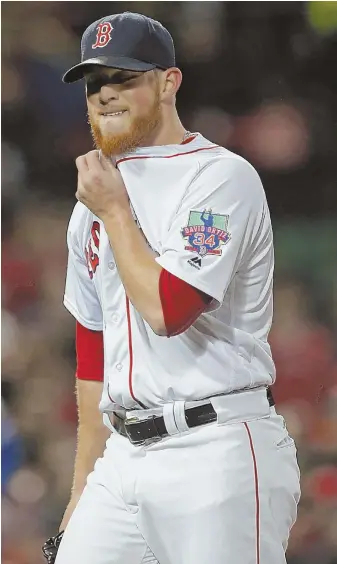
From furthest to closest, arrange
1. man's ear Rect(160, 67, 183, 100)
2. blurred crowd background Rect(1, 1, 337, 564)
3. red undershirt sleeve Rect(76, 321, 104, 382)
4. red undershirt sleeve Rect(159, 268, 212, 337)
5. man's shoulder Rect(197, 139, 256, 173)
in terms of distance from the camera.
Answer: blurred crowd background Rect(1, 1, 337, 564)
red undershirt sleeve Rect(76, 321, 104, 382)
man's ear Rect(160, 67, 183, 100)
man's shoulder Rect(197, 139, 256, 173)
red undershirt sleeve Rect(159, 268, 212, 337)

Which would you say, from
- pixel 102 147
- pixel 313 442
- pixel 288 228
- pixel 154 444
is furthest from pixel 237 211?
pixel 313 442

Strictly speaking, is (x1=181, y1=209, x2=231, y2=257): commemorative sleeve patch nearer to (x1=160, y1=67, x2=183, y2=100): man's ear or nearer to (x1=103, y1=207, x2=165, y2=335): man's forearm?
(x1=103, y1=207, x2=165, y2=335): man's forearm

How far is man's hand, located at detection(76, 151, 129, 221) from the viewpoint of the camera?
136 centimetres

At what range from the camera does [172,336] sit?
1.36m

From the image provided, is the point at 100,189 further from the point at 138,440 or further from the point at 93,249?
the point at 138,440

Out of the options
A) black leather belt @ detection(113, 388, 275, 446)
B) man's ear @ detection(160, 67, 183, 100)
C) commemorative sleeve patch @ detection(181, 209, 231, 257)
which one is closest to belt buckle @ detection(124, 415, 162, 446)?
black leather belt @ detection(113, 388, 275, 446)

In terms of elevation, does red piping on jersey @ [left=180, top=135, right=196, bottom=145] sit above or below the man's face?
below

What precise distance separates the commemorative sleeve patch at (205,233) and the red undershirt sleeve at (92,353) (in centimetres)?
43

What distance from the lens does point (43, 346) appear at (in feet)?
7.89

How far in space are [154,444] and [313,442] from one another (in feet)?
3.36

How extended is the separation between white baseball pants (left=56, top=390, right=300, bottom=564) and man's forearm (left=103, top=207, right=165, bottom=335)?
20 cm

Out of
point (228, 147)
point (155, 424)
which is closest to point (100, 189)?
point (155, 424)

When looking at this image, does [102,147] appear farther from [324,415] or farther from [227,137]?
[324,415]

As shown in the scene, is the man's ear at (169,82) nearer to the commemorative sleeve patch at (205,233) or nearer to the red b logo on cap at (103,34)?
the red b logo on cap at (103,34)
